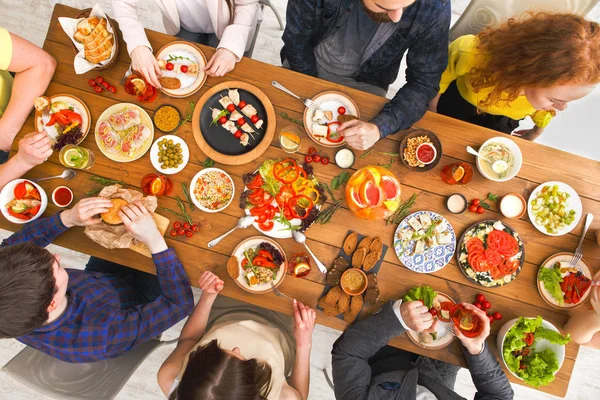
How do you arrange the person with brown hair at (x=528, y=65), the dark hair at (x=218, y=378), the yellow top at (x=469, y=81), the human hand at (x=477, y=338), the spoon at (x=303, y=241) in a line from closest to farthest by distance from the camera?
A: the dark hair at (x=218, y=378)
the person with brown hair at (x=528, y=65)
the human hand at (x=477, y=338)
the spoon at (x=303, y=241)
the yellow top at (x=469, y=81)

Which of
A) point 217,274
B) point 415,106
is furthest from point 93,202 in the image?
point 415,106

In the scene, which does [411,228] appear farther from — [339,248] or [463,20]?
[463,20]

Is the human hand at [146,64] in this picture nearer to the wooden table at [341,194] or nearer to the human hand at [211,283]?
the wooden table at [341,194]

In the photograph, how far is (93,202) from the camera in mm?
1599

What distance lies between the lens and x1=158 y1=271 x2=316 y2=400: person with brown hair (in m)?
1.34

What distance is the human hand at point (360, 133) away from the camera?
5.40 feet

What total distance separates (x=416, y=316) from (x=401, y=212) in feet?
1.49

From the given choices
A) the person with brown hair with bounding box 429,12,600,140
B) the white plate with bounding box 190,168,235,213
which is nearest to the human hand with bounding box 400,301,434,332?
the white plate with bounding box 190,168,235,213

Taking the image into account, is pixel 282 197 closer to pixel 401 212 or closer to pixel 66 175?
pixel 401 212

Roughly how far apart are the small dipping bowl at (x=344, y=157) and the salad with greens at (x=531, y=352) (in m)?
1.00

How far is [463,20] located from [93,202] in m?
2.09

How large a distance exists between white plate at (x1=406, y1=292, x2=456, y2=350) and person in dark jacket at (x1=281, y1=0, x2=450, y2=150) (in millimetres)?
771

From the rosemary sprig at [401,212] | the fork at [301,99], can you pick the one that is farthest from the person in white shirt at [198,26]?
the rosemary sprig at [401,212]

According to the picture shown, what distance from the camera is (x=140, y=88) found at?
1.72 m
